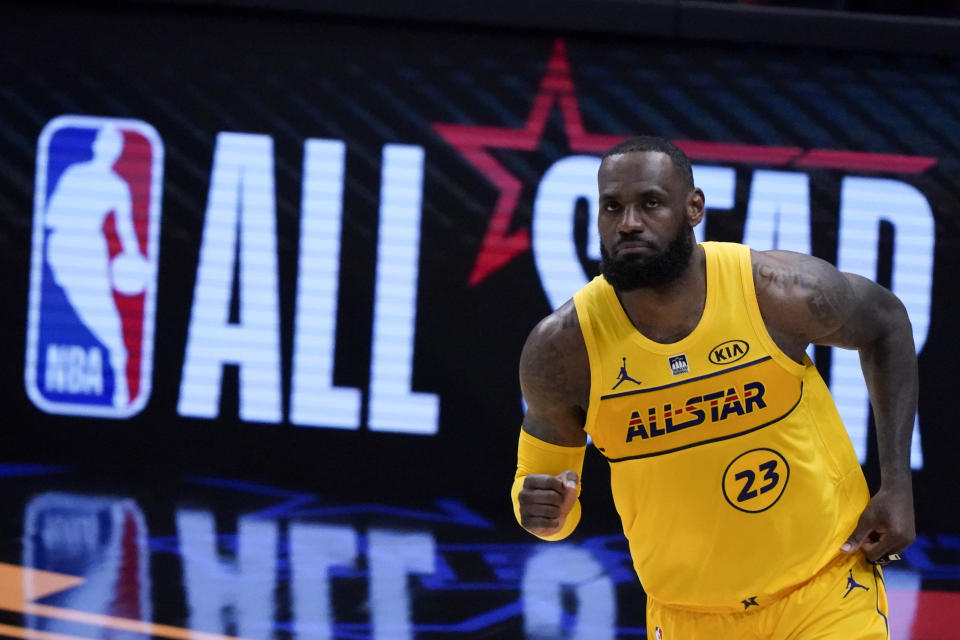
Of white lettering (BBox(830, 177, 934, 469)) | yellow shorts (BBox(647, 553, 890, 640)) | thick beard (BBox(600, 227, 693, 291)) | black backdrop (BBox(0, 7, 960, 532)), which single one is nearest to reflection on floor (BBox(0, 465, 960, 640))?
black backdrop (BBox(0, 7, 960, 532))

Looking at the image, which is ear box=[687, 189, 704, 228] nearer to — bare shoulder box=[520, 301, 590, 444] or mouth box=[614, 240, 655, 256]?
mouth box=[614, 240, 655, 256]

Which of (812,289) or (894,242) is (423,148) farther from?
(812,289)

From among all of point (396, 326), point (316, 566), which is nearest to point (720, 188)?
point (396, 326)

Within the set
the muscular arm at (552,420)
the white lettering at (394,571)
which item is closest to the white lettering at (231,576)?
the white lettering at (394,571)

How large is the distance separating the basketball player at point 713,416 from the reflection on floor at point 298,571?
1.90 meters

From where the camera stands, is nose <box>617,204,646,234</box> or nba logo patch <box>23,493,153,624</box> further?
nba logo patch <box>23,493,153,624</box>

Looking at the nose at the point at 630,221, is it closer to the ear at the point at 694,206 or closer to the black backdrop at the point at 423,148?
the ear at the point at 694,206

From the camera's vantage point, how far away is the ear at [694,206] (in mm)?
2621

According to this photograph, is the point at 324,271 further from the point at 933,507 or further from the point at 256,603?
the point at 933,507

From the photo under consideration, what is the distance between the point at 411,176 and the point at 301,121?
0.62m

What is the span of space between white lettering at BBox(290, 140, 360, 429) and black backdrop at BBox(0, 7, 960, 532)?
5 centimetres

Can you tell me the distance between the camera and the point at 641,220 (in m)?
2.53

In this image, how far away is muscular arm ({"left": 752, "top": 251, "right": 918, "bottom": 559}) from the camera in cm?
262

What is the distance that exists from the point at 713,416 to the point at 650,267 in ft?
1.12
